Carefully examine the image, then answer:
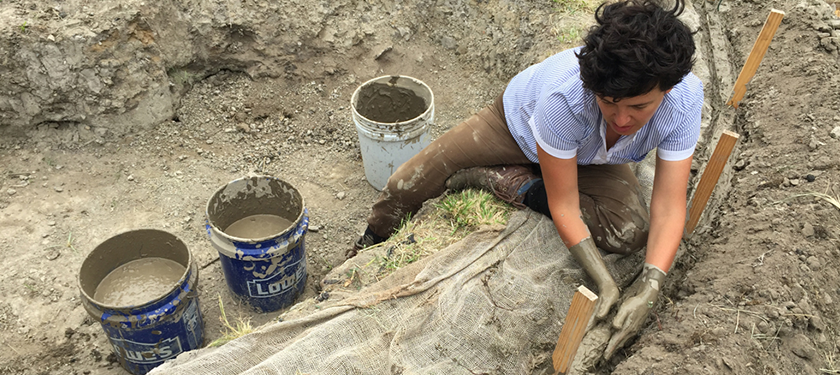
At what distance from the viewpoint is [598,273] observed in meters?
2.06

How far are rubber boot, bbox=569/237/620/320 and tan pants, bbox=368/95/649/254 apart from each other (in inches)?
9.6

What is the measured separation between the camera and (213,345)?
2.23 m

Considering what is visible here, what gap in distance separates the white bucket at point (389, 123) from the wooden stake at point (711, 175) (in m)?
1.61

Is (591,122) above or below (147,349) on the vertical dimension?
above

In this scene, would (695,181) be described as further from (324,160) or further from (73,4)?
(73,4)

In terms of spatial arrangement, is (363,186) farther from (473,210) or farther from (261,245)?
(473,210)

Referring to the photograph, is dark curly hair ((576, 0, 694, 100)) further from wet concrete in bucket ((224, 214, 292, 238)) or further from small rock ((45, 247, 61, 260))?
small rock ((45, 247, 61, 260))

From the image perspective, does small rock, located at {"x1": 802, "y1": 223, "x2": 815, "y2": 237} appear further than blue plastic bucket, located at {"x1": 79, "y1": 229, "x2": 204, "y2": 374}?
No

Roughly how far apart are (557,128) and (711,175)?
79 centimetres

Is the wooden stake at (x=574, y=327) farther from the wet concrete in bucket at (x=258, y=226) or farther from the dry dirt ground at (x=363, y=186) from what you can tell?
the wet concrete in bucket at (x=258, y=226)

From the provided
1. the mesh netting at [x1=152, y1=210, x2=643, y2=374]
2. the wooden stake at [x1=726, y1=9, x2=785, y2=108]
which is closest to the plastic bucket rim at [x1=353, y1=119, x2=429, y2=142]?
the mesh netting at [x1=152, y1=210, x2=643, y2=374]

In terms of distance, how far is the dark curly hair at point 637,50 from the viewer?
1.55 m

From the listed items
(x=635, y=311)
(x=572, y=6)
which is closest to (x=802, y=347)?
(x=635, y=311)

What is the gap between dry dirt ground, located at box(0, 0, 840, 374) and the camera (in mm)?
1901
